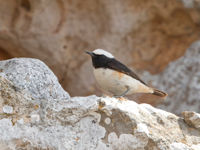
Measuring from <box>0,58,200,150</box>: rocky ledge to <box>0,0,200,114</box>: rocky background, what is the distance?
304cm

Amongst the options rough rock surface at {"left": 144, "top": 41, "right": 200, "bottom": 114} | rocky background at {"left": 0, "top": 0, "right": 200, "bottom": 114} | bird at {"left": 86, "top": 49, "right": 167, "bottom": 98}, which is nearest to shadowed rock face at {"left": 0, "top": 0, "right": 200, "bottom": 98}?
rocky background at {"left": 0, "top": 0, "right": 200, "bottom": 114}

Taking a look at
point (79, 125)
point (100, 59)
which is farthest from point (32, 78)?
point (100, 59)

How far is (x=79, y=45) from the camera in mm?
6516

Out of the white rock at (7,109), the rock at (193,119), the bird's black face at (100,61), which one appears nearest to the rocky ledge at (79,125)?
the white rock at (7,109)

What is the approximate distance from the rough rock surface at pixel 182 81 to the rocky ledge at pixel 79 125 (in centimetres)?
272

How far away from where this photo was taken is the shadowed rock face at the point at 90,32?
6277mm

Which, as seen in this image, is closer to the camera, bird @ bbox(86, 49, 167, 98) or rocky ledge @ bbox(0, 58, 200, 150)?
rocky ledge @ bbox(0, 58, 200, 150)

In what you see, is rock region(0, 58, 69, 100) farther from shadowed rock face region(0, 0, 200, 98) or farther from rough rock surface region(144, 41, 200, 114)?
rough rock surface region(144, 41, 200, 114)

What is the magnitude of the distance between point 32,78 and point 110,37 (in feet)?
11.0

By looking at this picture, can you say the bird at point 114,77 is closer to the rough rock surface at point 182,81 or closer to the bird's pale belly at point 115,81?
the bird's pale belly at point 115,81

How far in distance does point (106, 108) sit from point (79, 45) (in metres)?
3.56

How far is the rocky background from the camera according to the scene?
627cm

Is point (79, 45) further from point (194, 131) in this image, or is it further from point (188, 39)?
point (194, 131)

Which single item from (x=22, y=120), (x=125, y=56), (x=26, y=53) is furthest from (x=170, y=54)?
(x=22, y=120)
